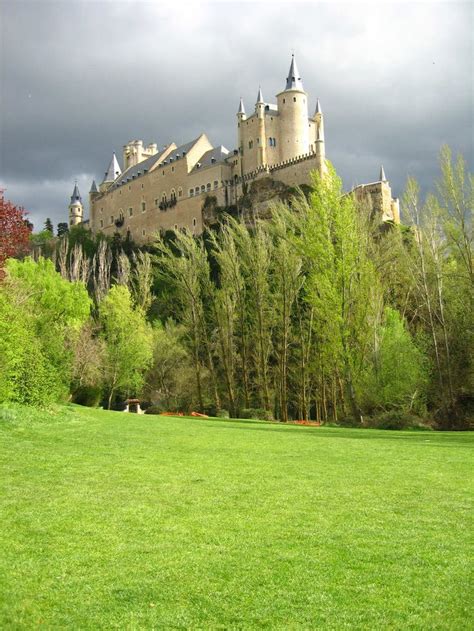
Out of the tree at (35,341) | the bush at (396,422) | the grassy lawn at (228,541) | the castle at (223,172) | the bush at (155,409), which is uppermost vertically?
the castle at (223,172)

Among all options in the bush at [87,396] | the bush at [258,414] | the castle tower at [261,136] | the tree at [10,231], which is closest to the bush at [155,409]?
the bush at [87,396]

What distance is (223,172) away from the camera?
73875 mm

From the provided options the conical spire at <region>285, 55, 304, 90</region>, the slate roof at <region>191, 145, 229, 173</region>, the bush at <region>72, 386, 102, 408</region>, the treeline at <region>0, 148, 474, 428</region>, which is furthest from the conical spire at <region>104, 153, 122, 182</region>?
the bush at <region>72, 386, 102, 408</region>

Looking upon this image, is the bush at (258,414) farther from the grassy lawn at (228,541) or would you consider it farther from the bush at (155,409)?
the grassy lawn at (228,541)

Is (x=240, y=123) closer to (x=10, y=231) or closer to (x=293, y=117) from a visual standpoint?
(x=293, y=117)

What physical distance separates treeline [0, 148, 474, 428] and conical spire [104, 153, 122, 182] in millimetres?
61105

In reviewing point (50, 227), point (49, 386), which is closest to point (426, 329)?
point (49, 386)

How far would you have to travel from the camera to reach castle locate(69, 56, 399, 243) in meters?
63.8

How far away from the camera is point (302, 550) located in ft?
21.5

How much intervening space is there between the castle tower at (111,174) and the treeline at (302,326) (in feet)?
197

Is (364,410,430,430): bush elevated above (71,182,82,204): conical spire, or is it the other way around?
(71,182,82,204): conical spire

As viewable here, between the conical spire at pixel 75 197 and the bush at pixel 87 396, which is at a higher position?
the conical spire at pixel 75 197

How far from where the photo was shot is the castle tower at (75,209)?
4414 inches

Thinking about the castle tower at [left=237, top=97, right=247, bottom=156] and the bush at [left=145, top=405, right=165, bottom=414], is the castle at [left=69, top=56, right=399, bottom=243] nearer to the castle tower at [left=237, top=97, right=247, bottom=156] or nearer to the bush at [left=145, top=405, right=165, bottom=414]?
the castle tower at [left=237, top=97, right=247, bottom=156]
